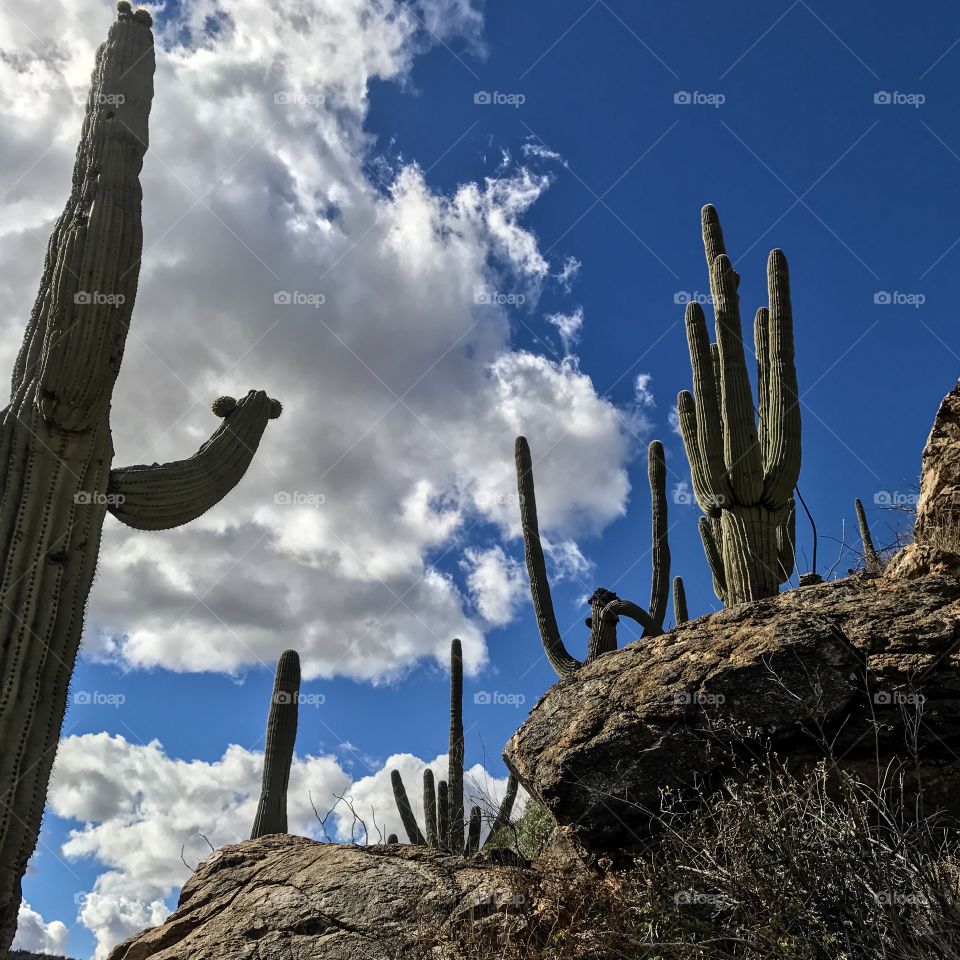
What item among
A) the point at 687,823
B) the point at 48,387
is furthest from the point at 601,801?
the point at 48,387

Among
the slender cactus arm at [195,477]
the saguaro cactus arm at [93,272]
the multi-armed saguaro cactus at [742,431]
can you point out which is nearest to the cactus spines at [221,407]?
the slender cactus arm at [195,477]

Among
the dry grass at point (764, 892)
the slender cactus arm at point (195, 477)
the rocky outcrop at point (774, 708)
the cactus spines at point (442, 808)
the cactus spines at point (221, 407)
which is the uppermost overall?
the cactus spines at point (221, 407)

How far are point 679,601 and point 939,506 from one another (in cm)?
627

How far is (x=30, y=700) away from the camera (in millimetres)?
5562

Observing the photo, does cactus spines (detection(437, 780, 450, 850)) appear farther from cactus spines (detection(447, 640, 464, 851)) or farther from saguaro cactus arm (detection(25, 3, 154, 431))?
saguaro cactus arm (detection(25, 3, 154, 431))

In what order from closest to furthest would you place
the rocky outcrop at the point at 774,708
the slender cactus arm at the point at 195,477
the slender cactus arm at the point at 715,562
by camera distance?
the rocky outcrop at the point at 774,708
the slender cactus arm at the point at 195,477
the slender cactus arm at the point at 715,562

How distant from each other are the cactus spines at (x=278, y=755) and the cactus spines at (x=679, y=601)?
15.7 feet

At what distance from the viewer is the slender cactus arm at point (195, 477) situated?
21.6ft

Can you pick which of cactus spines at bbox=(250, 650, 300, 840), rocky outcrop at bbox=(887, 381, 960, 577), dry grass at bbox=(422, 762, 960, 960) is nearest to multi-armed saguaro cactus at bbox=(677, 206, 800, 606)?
rocky outcrop at bbox=(887, 381, 960, 577)

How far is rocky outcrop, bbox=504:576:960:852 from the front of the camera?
423 cm

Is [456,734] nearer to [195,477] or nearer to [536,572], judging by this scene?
[536,572]

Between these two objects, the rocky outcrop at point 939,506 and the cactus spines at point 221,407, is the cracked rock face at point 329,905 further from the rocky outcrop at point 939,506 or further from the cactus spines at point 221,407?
the cactus spines at point 221,407

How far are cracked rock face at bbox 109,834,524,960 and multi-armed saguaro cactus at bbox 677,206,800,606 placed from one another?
377 centimetres

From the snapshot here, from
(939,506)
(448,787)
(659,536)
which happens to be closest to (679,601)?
(659,536)
